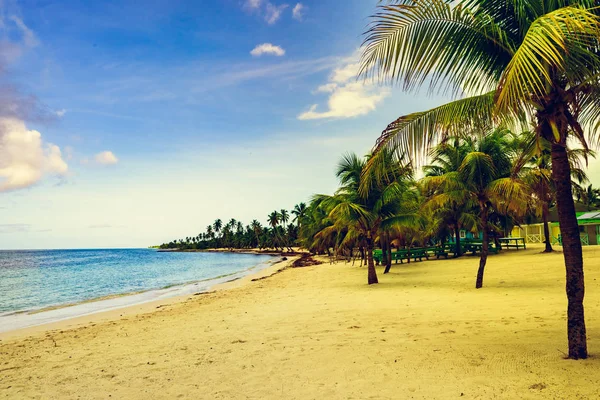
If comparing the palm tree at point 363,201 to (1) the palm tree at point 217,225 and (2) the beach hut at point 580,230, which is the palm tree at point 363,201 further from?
(1) the palm tree at point 217,225

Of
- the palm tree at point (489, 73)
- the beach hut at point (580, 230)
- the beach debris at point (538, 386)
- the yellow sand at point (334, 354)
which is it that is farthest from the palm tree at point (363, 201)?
the beach hut at point (580, 230)

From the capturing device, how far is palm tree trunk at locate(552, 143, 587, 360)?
4723 millimetres

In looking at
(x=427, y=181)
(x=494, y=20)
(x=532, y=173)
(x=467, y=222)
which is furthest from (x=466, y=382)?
(x=467, y=222)

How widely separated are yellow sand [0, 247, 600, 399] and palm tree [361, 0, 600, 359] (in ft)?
3.80

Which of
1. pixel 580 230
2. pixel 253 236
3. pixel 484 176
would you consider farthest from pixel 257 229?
pixel 484 176

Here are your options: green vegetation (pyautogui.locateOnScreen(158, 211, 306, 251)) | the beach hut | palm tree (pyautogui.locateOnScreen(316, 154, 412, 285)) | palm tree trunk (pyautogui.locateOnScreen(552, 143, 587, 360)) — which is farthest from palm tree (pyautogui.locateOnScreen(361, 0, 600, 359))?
green vegetation (pyautogui.locateOnScreen(158, 211, 306, 251))

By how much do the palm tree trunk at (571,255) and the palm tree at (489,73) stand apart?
0.4 inches

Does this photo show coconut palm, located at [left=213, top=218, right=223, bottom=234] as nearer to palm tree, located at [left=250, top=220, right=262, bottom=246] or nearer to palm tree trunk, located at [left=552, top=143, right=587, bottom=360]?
palm tree, located at [left=250, top=220, right=262, bottom=246]

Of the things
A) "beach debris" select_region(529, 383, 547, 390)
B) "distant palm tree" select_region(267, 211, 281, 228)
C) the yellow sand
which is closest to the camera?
"beach debris" select_region(529, 383, 547, 390)

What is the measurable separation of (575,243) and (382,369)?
Result: 116 inches

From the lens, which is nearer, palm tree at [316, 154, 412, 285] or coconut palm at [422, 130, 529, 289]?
coconut palm at [422, 130, 529, 289]

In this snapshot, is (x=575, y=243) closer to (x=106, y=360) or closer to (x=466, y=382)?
(x=466, y=382)

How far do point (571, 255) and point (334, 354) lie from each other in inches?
141

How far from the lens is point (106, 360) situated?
684 centimetres
